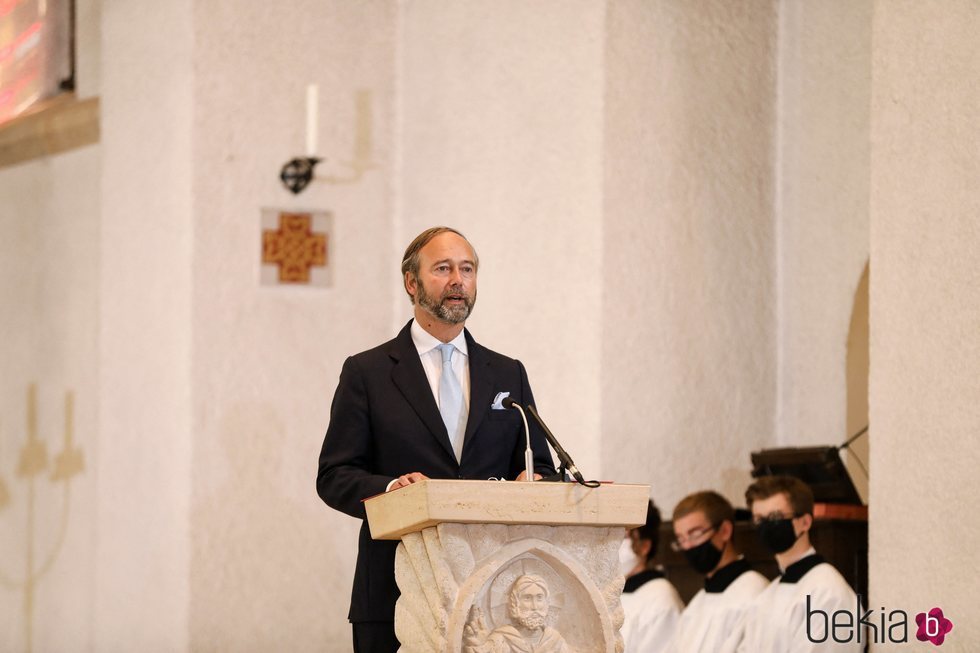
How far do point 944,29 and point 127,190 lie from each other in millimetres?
4390

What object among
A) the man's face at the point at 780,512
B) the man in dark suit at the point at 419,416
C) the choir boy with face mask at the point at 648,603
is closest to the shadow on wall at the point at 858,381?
the choir boy with face mask at the point at 648,603

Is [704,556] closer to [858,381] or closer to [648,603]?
[648,603]

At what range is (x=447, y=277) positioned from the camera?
3746mm

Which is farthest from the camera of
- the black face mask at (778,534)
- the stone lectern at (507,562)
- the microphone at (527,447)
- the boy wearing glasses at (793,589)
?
the black face mask at (778,534)

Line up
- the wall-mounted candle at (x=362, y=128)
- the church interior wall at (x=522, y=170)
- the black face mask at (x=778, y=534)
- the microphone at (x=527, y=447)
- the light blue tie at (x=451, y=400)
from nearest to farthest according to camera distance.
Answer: the microphone at (x=527, y=447) → the light blue tie at (x=451, y=400) → the black face mask at (x=778, y=534) → the church interior wall at (x=522, y=170) → the wall-mounted candle at (x=362, y=128)

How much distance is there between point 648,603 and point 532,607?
3.08m

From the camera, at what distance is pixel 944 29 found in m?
5.45

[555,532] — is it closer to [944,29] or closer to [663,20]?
[944,29]

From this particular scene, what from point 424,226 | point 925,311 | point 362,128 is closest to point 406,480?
point 925,311

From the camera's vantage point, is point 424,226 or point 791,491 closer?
point 791,491

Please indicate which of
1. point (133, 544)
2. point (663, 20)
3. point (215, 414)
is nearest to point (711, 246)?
point (663, 20)

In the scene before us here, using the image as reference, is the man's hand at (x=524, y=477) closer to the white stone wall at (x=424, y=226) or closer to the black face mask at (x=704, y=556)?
Result: the black face mask at (x=704, y=556)

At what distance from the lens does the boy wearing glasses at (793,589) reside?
5.74m

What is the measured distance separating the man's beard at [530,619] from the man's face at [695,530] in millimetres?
2999
